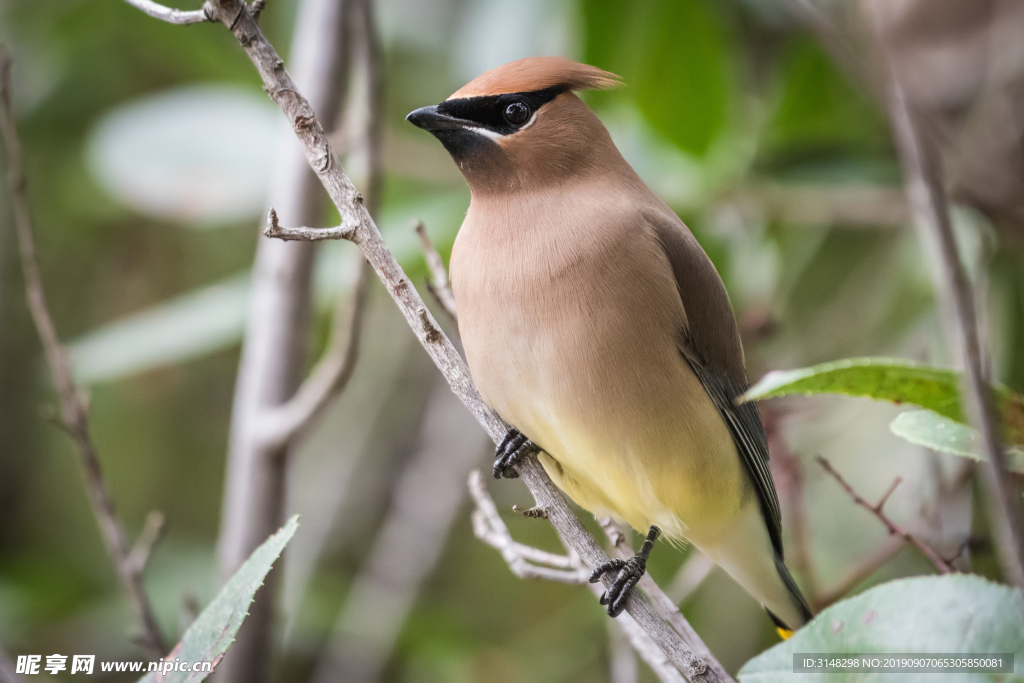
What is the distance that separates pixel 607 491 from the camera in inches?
76.1

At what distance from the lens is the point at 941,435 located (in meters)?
1.19

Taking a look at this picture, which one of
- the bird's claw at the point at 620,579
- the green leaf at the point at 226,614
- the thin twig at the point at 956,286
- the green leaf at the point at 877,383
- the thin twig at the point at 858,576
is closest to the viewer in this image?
the thin twig at the point at 956,286

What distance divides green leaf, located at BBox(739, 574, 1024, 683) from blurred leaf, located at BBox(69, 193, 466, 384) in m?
1.83

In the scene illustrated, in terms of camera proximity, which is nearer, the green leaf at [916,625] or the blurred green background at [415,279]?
the green leaf at [916,625]

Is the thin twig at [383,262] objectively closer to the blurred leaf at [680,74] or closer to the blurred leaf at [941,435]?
the blurred leaf at [941,435]

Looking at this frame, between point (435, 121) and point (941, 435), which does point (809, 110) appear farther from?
point (941, 435)

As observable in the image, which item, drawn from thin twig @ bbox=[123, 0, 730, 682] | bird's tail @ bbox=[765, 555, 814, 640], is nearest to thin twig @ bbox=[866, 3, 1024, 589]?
thin twig @ bbox=[123, 0, 730, 682]

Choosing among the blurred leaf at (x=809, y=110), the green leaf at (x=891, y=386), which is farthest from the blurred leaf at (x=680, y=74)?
the green leaf at (x=891, y=386)

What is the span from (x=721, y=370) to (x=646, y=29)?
1.41 meters

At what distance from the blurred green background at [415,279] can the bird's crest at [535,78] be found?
82 centimetres

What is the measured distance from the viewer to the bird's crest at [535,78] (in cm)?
182

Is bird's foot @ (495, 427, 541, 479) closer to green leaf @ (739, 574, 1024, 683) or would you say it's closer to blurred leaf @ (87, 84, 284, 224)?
green leaf @ (739, 574, 1024, 683)

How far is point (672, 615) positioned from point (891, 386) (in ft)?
2.30

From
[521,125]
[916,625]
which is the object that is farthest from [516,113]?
[916,625]
